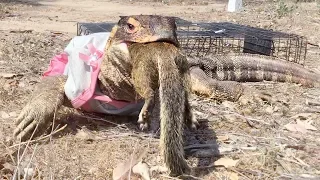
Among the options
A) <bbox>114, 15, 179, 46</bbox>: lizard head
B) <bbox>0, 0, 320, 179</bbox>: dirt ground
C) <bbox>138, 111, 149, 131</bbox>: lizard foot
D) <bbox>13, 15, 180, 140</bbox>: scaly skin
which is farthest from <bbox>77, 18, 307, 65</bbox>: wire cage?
<bbox>138, 111, 149, 131</bbox>: lizard foot

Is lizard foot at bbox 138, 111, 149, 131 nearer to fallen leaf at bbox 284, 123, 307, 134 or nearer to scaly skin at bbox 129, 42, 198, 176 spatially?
scaly skin at bbox 129, 42, 198, 176

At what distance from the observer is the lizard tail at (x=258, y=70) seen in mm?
5492

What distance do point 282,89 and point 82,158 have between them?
290cm

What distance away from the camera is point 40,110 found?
3299 mm

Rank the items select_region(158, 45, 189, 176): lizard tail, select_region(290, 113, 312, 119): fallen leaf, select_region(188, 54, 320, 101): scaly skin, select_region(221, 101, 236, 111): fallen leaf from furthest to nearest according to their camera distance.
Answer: select_region(188, 54, 320, 101): scaly skin, select_region(221, 101, 236, 111): fallen leaf, select_region(290, 113, 312, 119): fallen leaf, select_region(158, 45, 189, 176): lizard tail

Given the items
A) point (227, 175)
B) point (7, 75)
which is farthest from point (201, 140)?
point (7, 75)

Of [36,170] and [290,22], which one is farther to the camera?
[290,22]

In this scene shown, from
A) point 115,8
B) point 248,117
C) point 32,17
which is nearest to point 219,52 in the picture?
point 248,117

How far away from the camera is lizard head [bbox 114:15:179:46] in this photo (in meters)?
2.62

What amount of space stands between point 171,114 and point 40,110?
1.26 metres

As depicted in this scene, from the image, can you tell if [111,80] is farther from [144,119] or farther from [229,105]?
[229,105]

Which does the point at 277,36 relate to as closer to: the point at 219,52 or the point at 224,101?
the point at 219,52

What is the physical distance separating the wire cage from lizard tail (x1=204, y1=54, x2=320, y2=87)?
1.64ft

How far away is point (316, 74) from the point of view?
5.49 metres
